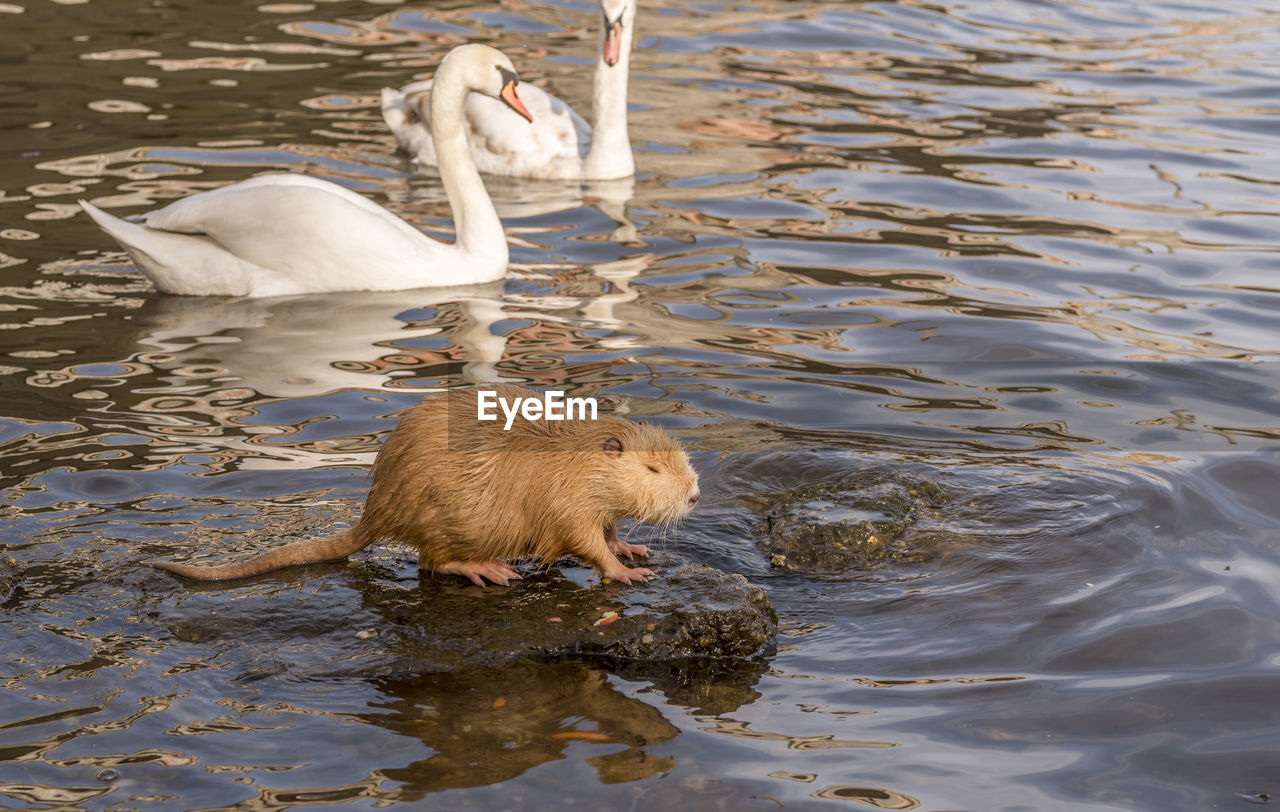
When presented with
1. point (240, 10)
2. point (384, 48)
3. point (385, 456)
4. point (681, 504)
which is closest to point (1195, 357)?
point (681, 504)

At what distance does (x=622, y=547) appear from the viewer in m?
4.84

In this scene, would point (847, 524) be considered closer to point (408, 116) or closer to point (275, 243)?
point (275, 243)

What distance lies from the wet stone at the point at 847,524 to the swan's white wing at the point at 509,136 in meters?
6.54

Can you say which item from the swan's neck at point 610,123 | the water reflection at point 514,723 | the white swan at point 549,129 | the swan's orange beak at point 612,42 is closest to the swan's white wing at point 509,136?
the white swan at point 549,129

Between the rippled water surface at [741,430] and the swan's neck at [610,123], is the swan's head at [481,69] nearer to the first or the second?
the rippled water surface at [741,430]

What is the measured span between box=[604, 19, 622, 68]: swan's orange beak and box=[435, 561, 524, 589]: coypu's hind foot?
7424 mm

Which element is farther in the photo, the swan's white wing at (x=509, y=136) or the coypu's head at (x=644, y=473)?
the swan's white wing at (x=509, y=136)

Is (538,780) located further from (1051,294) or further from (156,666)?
(1051,294)

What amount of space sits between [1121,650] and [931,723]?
865 millimetres

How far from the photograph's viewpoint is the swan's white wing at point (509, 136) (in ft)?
37.7

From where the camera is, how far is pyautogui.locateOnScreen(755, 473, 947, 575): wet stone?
4.98 meters

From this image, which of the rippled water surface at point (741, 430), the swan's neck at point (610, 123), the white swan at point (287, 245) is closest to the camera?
the rippled water surface at point (741, 430)

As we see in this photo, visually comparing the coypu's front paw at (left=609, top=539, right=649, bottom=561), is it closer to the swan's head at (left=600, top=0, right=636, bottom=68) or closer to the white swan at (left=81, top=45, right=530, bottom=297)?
the white swan at (left=81, top=45, right=530, bottom=297)

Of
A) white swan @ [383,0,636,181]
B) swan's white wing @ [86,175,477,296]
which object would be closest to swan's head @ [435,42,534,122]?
swan's white wing @ [86,175,477,296]
